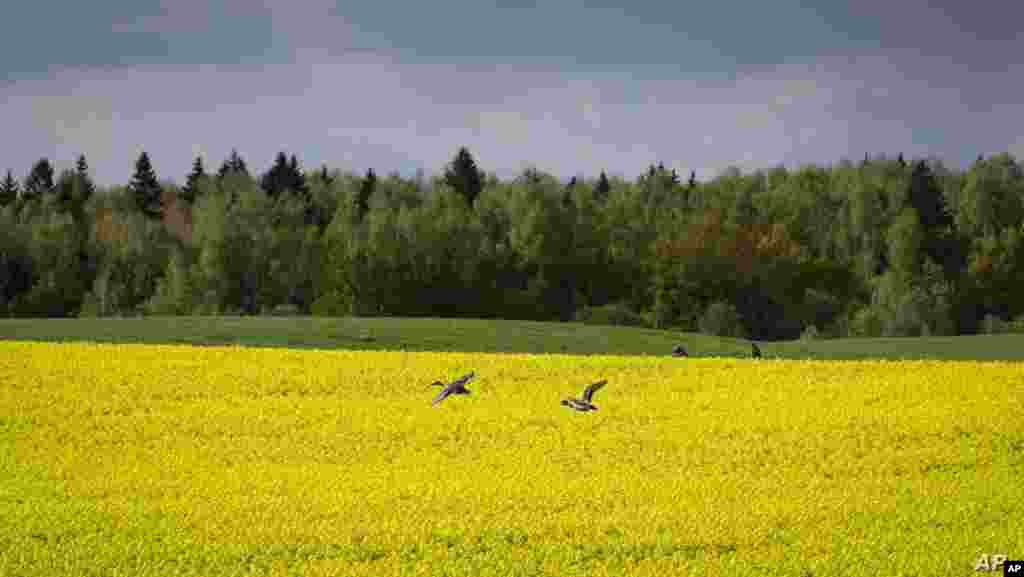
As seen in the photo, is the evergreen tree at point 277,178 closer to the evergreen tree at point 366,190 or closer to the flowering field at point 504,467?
the evergreen tree at point 366,190

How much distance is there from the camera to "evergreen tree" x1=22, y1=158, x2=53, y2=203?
15500 cm

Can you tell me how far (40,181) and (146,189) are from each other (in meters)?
15.7

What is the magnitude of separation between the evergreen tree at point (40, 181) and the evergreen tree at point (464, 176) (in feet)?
157

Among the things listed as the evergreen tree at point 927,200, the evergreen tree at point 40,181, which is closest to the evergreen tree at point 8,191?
the evergreen tree at point 40,181

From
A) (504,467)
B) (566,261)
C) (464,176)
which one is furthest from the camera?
(464,176)

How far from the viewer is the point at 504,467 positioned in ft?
81.0

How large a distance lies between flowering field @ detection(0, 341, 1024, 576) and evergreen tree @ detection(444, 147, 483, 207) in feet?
357

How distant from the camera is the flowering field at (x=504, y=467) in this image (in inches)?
707

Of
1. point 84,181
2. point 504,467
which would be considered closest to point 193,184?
point 84,181

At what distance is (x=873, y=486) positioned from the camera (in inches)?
935

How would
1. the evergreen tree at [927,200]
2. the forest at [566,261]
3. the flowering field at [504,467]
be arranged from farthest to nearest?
the evergreen tree at [927,200], the forest at [566,261], the flowering field at [504,467]

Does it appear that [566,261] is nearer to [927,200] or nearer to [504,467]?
[927,200]

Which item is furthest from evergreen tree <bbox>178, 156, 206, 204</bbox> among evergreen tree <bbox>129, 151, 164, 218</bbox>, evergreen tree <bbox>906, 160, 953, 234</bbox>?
evergreen tree <bbox>906, 160, 953, 234</bbox>

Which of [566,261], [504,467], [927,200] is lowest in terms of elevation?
[504,467]
